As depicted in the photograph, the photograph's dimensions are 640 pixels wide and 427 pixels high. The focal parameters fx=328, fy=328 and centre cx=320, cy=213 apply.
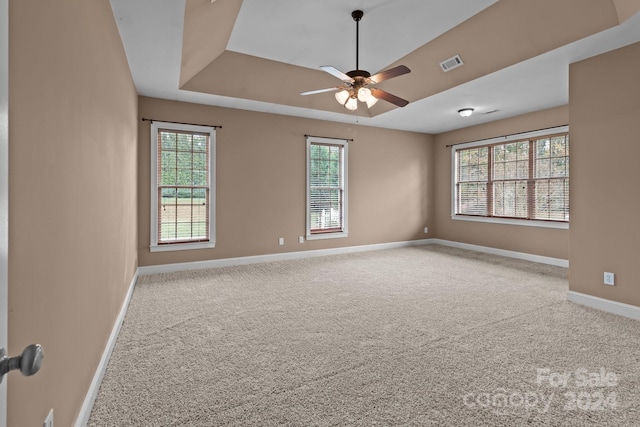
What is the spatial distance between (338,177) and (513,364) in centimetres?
468

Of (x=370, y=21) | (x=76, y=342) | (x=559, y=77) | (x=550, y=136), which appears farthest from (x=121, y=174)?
(x=550, y=136)

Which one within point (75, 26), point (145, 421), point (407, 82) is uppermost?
point (407, 82)

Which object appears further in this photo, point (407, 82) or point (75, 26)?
point (407, 82)

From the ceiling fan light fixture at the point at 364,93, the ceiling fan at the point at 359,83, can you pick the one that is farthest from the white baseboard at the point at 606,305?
the ceiling fan light fixture at the point at 364,93

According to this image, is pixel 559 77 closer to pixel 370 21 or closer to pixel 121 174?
pixel 370 21

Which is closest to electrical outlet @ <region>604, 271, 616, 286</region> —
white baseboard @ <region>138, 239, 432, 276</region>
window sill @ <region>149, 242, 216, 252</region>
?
white baseboard @ <region>138, 239, 432, 276</region>

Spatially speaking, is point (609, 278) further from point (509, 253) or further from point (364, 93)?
point (364, 93)

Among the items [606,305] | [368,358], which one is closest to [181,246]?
[368,358]

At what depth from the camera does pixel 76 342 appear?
1640mm

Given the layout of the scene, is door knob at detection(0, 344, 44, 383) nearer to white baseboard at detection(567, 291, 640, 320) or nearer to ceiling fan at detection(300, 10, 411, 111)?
ceiling fan at detection(300, 10, 411, 111)

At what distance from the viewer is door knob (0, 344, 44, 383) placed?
624 millimetres

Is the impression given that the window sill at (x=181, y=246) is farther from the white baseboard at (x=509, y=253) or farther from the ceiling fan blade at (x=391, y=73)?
the white baseboard at (x=509, y=253)

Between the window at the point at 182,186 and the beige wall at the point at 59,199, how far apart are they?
242cm

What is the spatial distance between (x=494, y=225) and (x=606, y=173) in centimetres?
318
